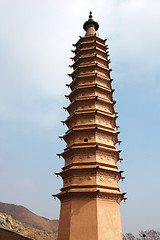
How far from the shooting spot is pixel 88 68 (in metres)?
18.2

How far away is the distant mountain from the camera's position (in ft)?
210

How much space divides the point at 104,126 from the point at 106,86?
4.67 m

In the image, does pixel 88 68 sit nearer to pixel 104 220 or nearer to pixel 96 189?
pixel 96 189

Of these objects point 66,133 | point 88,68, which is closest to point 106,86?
point 88,68

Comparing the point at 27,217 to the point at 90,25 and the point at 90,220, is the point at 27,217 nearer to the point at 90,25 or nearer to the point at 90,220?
the point at 90,220

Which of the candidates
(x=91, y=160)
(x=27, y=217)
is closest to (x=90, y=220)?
(x=91, y=160)

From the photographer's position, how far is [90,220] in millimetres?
10961

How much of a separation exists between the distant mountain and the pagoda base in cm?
6002

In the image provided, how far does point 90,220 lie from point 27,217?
64521 mm

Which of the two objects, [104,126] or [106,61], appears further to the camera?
[106,61]

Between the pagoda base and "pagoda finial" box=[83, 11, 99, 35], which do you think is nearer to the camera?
the pagoda base

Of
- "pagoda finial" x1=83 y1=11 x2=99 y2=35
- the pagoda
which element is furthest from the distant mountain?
"pagoda finial" x1=83 y1=11 x2=99 y2=35

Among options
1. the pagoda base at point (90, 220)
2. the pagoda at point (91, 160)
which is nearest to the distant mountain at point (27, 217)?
the pagoda at point (91, 160)

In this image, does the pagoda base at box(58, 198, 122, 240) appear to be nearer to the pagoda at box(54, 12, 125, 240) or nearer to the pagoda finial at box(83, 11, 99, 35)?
the pagoda at box(54, 12, 125, 240)
